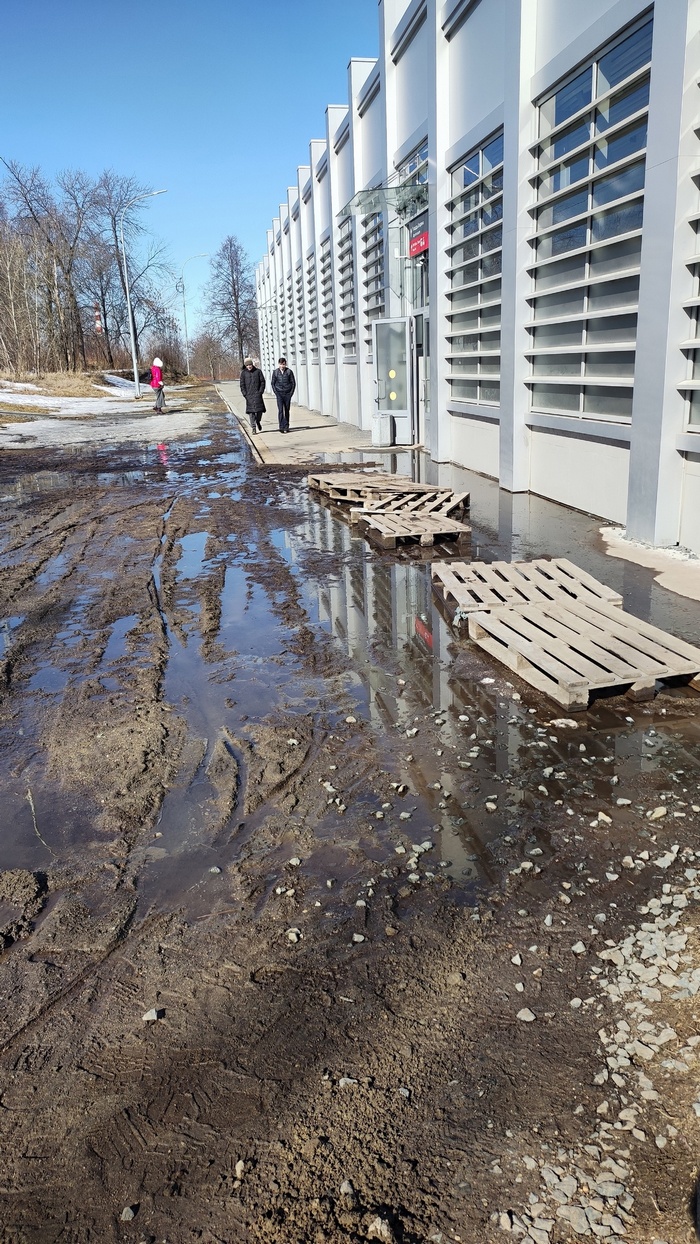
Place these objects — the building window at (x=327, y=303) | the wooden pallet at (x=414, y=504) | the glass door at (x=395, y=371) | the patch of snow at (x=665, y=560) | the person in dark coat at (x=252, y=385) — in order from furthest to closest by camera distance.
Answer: the building window at (x=327, y=303) < the person in dark coat at (x=252, y=385) < the glass door at (x=395, y=371) < the wooden pallet at (x=414, y=504) < the patch of snow at (x=665, y=560)

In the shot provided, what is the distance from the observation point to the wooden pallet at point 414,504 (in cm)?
1120

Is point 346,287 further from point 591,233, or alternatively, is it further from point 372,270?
point 591,233

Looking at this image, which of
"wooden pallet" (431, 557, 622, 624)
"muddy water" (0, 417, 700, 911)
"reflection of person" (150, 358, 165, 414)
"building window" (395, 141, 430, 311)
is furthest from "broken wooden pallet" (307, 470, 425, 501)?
"reflection of person" (150, 358, 165, 414)

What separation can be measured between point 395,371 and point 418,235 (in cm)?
294

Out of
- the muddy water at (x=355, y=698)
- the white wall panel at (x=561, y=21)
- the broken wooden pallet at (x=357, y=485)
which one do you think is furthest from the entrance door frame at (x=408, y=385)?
the muddy water at (x=355, y=698)

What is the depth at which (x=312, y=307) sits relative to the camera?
3694 centimetres

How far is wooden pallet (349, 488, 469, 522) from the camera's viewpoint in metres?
11.2

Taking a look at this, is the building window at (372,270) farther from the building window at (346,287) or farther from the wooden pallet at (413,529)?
the wooden pallet at (413,529)

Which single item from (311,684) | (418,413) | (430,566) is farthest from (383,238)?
(311,684)

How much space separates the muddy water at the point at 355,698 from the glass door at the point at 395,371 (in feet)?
32.4

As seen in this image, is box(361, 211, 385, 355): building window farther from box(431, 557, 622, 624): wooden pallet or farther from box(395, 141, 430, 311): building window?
box(431, 557, 622, 624): wooden pallet

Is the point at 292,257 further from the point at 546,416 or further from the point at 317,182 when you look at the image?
the point at 546,416

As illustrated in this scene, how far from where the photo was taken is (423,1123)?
2404 millimetres

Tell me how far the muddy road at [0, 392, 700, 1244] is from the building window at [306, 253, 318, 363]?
32.4 meters
